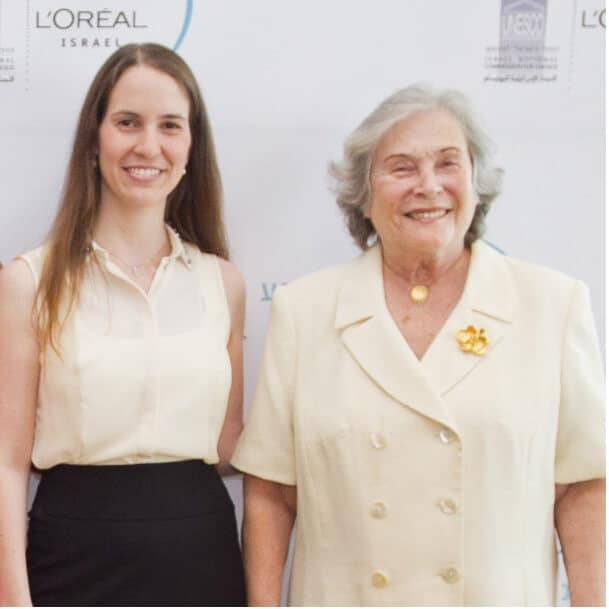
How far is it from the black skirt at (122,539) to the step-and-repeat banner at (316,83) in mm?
684

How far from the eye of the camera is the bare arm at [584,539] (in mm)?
1723

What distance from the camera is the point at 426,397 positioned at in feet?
5.38

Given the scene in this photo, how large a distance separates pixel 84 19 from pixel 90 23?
17 mm

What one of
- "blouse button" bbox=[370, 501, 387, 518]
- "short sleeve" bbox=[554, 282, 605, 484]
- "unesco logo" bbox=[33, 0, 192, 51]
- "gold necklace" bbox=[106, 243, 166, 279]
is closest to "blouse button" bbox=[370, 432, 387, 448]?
"blouse button" bbox=[370, 501, 387, 518]

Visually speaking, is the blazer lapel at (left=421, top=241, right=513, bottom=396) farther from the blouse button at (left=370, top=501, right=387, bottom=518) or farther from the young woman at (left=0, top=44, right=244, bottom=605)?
the young woman at (left=0, top=44, right=244, bottom=605)

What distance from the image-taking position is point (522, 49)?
7.12 ft

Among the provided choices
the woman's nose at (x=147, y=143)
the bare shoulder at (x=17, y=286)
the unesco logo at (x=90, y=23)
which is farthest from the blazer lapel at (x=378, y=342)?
the unesco logo at (x=90, y=23)

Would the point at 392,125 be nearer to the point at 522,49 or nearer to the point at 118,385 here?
the point at 522,49

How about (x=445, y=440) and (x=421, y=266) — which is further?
(x=421, y=266)

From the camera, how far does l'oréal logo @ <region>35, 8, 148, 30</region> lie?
2.16m

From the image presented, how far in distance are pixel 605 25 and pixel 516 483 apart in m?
1.17

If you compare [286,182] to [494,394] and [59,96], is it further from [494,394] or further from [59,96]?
[494,394]

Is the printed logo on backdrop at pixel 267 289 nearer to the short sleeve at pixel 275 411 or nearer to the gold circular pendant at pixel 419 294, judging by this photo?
the short sleeve at pixel 275 411

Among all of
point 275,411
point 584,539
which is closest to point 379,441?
point 275,411
